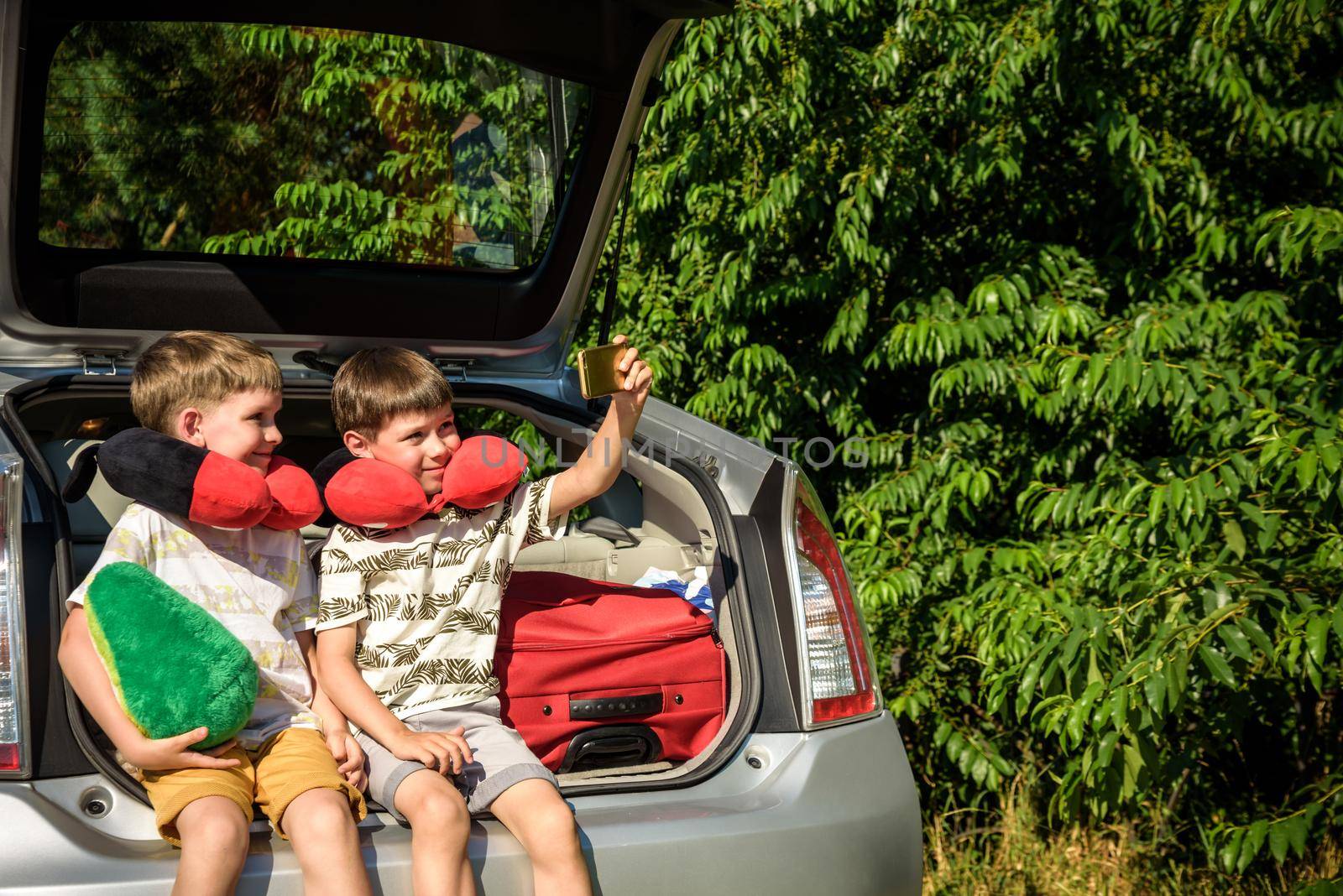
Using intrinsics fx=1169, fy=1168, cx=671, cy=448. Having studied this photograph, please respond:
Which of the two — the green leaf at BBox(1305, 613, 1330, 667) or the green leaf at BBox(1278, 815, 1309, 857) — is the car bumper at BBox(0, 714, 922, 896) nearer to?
the green leaf at BBox(1305, 613, 1330, 667)

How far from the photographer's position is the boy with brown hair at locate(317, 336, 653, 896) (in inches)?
67.1

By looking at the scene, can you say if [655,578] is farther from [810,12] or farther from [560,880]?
[810,12]

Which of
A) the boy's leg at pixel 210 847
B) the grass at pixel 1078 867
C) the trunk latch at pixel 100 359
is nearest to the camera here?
the boy's leg at pixel 210 847

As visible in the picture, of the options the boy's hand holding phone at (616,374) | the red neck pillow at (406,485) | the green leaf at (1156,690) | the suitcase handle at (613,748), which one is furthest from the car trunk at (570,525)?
the green leaf at (1156,690)

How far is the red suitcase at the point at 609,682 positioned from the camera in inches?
81.0

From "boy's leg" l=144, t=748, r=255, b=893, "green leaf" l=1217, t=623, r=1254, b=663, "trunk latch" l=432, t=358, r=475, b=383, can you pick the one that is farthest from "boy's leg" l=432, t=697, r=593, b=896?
"green leaf" l=1217, t=623, r=1254, b=663

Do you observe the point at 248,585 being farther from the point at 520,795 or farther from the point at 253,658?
the point at 520,795

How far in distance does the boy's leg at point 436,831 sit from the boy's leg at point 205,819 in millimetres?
229

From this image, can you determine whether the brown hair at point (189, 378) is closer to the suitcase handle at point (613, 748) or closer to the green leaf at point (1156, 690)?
the suitcase handle at point (613, 748)

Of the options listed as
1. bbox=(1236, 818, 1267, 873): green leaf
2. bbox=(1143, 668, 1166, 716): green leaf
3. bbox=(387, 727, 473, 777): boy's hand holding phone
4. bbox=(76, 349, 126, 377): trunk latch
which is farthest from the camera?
bbox=(1236, 818, 1267, 873): green leaf

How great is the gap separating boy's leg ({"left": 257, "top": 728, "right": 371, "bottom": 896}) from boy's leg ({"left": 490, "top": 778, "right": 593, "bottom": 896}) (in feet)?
0.77

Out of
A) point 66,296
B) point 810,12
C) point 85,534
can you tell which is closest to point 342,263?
point 66,296

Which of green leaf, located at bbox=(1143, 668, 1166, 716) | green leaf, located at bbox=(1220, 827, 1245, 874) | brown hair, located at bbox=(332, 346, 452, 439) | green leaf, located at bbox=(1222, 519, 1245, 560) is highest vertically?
brown hair, located at bbox=(332, 346, 452, 439)

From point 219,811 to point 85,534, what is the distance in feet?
3.47
